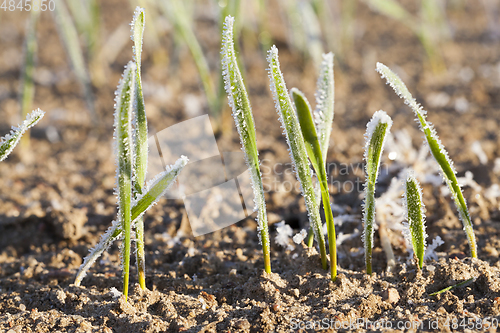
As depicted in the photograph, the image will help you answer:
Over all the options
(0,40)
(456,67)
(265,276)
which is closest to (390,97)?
(456,67)

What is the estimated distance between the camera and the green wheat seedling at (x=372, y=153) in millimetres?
730

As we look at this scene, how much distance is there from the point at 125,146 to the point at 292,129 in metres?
0.29

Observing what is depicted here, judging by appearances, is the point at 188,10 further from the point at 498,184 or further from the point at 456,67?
the point at 498,184

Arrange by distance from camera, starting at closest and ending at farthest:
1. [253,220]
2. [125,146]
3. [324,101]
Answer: [125,146], [324,101], [253,220]

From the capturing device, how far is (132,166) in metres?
0.79

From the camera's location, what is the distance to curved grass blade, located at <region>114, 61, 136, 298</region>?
2.28ft

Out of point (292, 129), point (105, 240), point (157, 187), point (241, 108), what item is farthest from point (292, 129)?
point (105, 240)

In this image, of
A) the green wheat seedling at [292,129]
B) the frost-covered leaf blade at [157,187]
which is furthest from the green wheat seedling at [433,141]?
the frost-covered leaf blade at [157,187]

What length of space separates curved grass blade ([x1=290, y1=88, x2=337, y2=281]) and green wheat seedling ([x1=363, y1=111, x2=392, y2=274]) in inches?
2.8

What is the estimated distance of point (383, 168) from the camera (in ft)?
4.60

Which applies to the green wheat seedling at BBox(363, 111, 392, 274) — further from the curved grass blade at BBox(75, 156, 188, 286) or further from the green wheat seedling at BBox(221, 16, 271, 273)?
the curved grass blade at BBox(75, 156, 188, 286)

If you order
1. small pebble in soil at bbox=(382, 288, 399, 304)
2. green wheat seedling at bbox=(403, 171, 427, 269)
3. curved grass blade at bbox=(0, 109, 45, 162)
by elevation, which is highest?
curved grass blade at bbox=(0, 109, 45, 162)

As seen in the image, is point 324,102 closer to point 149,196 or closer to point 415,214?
point 415,214

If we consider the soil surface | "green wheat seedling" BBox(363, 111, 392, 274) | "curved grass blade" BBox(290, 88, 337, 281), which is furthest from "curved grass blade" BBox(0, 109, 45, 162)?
"green wheat seedling" BBox(363, 111, 392, 274)
